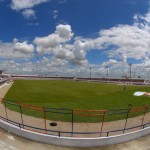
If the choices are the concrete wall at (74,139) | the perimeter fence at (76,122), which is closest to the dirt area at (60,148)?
the perimeter fence at (76,122)

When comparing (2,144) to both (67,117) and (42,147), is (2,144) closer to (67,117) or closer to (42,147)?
(42,147)

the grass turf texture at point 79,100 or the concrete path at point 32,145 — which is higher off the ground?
the concrete path at point 32,145

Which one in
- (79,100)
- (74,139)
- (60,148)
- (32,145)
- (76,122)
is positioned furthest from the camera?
(79,100)

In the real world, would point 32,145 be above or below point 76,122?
above

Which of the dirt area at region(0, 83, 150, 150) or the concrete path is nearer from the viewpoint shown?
the concrete path

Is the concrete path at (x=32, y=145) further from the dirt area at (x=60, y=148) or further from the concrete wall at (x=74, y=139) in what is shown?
the concrete wall at (x=74, y=139)

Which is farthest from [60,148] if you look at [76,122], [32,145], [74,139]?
[76,122]

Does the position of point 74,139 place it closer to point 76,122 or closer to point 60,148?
point 60,148

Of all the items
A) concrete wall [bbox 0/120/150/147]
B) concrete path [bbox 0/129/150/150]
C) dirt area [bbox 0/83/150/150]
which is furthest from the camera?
concrete wall [bbox 0/120/150/147]

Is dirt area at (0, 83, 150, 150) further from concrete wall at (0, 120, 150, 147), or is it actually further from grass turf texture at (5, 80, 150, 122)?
grass turf texture at (5, 80, 150, 122)

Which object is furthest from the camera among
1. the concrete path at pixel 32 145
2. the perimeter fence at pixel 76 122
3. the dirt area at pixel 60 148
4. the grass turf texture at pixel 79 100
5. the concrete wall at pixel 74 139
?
the grass turf texture at pixel 79 100

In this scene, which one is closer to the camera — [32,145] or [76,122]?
[32,145]

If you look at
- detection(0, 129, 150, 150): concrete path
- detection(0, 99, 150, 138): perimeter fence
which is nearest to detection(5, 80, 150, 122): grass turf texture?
detection(0, 99, 150, 138): perimeter fence

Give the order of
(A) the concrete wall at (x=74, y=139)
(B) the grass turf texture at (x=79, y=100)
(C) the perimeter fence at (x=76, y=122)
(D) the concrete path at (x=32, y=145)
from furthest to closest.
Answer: (B) the grass turf texture at (x=79, y=100) < (C) the perimeter fence at (x=76, y=122) < (A) the concrete wall at (x=74, y=139) < (D) the concrete path at (x=32, y=145)
